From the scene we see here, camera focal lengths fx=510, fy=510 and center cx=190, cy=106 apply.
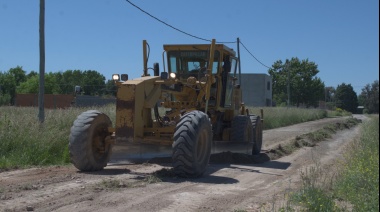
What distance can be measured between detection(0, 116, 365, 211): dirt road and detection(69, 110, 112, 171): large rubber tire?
274mm

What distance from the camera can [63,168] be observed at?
11.3 meters

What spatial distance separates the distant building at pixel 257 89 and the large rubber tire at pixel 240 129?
53.9 metres

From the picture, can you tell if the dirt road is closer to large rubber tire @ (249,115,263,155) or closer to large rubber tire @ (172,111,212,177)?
large rubber tire @ (172,111,212,177)

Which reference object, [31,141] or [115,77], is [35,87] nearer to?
[31,141]

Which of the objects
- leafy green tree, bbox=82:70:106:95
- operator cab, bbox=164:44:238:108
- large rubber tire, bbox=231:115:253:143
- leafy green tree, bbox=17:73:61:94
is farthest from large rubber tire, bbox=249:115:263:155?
leafy green tree, bbox=17:73:61:94

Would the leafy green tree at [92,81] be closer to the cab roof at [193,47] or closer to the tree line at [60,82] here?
the tree line at [60,82]

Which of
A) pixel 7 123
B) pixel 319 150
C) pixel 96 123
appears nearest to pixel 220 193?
pixel 96 123

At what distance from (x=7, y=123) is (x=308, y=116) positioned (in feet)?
134

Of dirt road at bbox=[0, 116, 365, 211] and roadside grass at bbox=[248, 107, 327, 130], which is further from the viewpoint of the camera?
roadside grass at bbox=[248, 107, 327, 130]

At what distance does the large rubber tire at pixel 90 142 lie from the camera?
10.2 meters

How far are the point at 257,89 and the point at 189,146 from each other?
5983cm

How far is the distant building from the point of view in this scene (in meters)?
68.2

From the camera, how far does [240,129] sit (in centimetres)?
1366

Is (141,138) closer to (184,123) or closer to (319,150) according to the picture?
(184,123)
